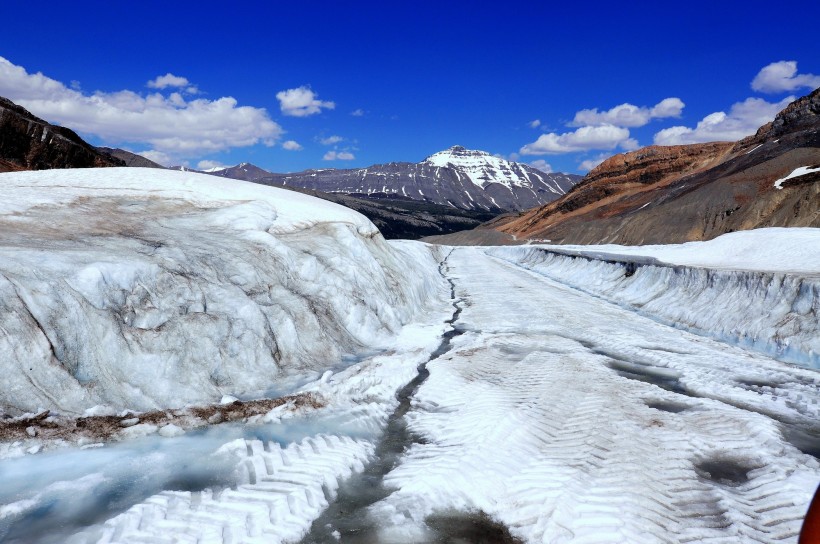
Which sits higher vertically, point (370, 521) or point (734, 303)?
point (734, 303)

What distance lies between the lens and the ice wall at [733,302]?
12.4 meters

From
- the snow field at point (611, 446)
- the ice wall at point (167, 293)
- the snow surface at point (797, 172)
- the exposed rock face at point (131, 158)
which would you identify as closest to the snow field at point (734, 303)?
the snow field at point (611, 446)

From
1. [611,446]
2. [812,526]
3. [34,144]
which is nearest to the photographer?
→ [812,526]

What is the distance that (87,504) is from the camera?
514 centimetres

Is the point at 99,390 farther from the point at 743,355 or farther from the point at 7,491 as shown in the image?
the point at 743,355

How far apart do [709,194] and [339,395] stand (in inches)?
2618

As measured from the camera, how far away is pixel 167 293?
9031 millimetres

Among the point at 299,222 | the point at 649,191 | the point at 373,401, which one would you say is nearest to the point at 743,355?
the point at 373,401

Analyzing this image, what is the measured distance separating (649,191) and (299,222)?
9585cm

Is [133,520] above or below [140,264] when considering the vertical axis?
below

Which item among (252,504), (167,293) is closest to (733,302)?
(252,504)

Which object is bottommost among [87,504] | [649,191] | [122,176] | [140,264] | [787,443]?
[87,504]

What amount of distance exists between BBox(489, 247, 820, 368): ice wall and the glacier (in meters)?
0.09

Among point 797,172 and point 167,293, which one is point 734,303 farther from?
point 797,172
